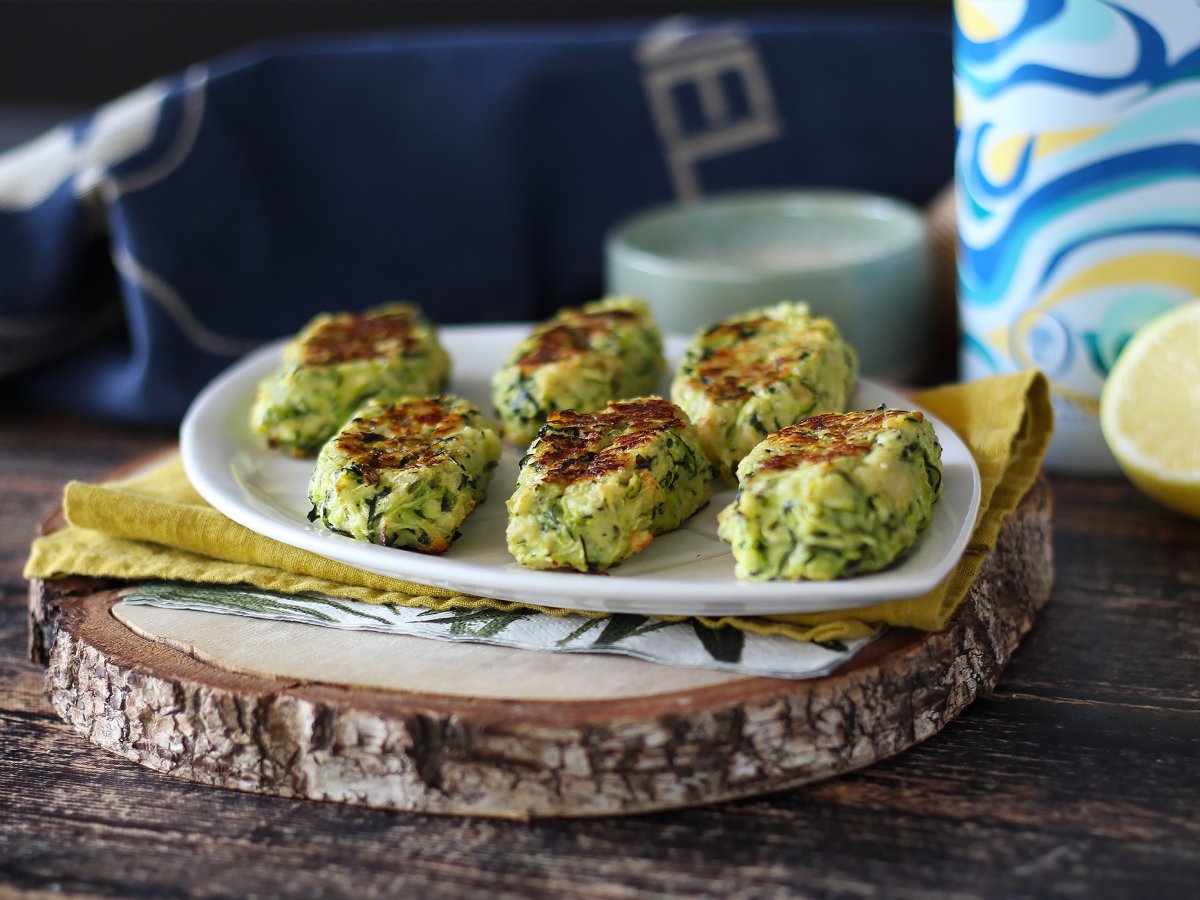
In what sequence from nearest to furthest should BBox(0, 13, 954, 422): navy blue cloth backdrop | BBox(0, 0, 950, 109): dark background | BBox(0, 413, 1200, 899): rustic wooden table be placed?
BBox(0, 413, 1200, 899): rustic wooden table < BBox(0, 13, 954, 422): navy blue cloth backdrop < BBox(0, 0, 950, 109): dark background

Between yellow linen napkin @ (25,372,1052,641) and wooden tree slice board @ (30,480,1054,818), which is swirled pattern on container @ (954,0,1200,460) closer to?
yellow linen napkin @ (25,372,1052,641)

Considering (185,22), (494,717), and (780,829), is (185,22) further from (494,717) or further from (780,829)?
(780,829)

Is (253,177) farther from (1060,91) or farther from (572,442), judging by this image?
(1060,91)

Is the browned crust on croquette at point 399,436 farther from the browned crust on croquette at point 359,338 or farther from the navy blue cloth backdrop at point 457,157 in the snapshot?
the navy blue cloth backdrop at point 457,157

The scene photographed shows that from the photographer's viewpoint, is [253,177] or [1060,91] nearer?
[1060,91]

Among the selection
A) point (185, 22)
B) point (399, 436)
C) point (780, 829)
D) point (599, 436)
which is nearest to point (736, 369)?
point (599, 436)

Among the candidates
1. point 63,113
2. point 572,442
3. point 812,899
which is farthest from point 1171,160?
point 63,113

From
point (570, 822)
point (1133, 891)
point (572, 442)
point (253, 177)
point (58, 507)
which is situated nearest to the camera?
point (1133, 891)

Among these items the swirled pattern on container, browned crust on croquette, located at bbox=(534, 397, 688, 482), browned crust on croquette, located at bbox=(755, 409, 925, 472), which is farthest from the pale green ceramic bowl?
browned crust on croquette, located at bbox=(755, 409, 925, 472)
